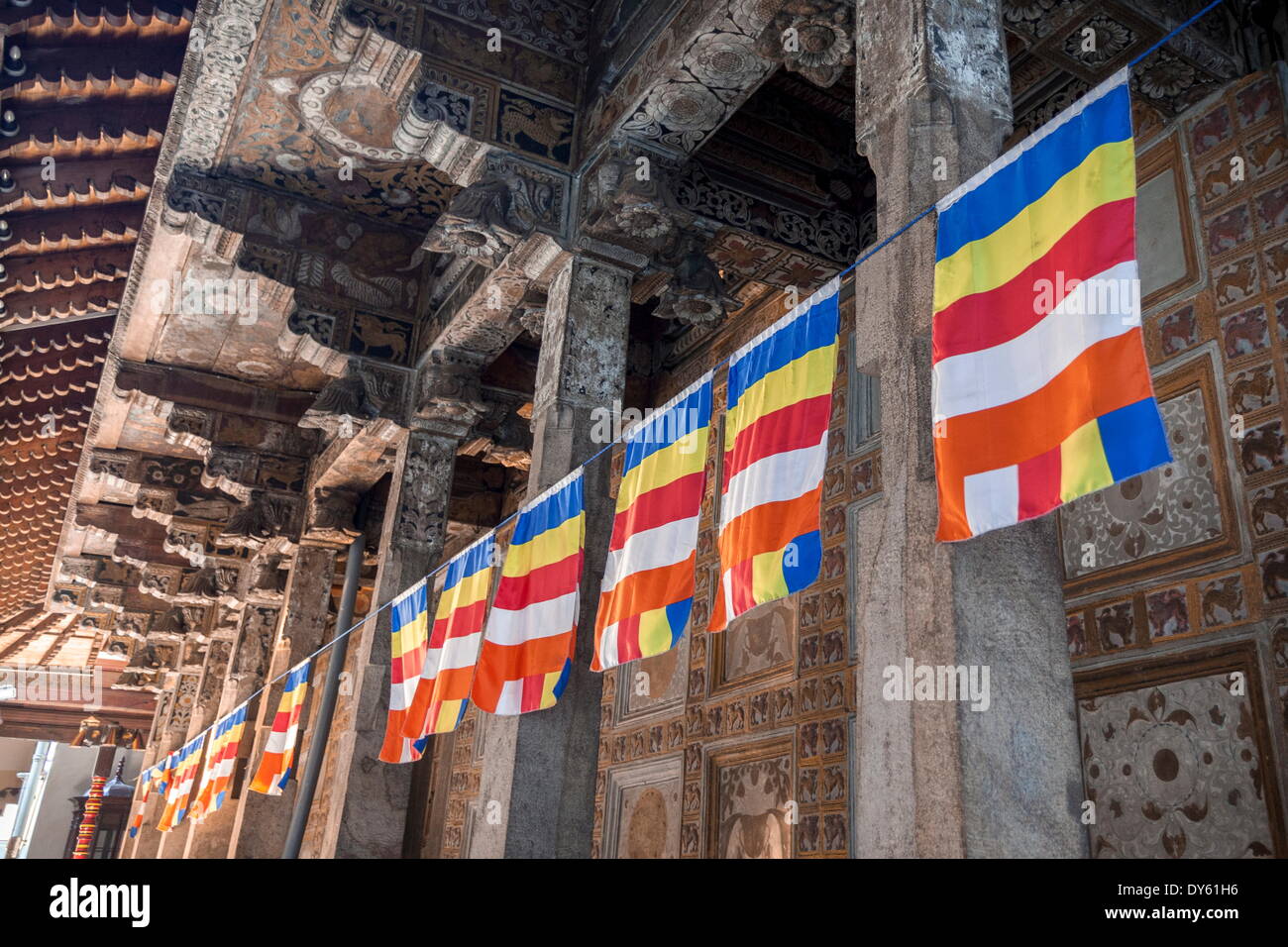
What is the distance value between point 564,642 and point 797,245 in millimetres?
3809

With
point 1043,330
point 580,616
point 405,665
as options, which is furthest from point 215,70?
point 1043,330

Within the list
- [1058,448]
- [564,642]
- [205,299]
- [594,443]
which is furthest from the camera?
[205,299]

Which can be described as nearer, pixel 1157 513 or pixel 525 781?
pixel 1157 513

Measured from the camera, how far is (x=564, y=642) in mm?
5691

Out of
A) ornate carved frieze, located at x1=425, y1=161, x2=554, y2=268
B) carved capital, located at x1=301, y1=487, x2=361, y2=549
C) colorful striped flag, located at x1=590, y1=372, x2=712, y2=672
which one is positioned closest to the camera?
colorful striped flag, located at x1=590, y1=372, x2=712, y2=672

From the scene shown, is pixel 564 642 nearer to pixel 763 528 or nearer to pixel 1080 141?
pixel 763 528

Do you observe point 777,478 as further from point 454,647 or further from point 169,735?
point 169,735

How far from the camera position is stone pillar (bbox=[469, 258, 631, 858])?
5.70 metres

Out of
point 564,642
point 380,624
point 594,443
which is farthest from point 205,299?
point 564,642

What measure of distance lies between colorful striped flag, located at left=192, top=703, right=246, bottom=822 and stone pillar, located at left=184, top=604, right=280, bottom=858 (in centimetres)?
15

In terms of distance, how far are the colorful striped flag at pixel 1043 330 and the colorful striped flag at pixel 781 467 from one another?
0.78 m

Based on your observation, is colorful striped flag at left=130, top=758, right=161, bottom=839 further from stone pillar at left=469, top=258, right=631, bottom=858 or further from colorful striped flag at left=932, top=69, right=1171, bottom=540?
colorful striped flag at left=932, top=69, right=1171, bottom=540

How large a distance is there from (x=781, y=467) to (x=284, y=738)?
8163 mm

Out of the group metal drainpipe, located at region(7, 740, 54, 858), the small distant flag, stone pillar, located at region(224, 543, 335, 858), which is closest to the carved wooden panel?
stone pillar, located at region(224, 543, 335, 858)
